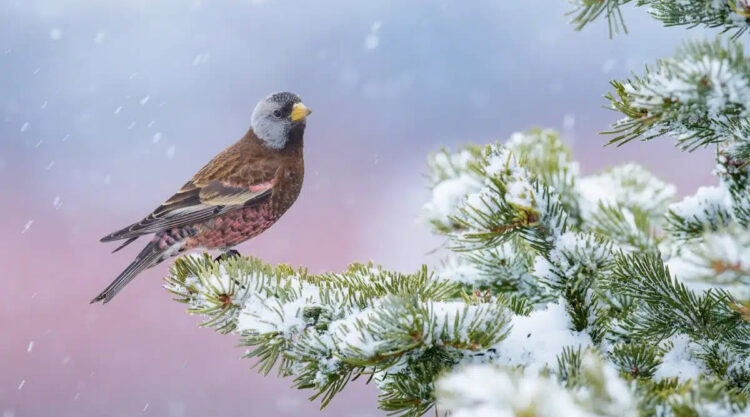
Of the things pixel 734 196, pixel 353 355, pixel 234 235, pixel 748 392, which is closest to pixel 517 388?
pixel 353 355

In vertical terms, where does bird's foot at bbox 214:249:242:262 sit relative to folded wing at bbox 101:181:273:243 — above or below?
below

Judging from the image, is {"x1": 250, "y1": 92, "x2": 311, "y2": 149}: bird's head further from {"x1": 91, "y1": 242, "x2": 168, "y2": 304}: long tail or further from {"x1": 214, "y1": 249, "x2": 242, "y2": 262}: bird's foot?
{"x1": 91, "y1": 242, "x2": 168, "y2": 304}: long tail

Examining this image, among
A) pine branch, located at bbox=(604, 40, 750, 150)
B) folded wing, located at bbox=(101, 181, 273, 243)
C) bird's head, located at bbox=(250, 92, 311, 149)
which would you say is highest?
bird's head, located at bbox=(250, 92, 311, 149)

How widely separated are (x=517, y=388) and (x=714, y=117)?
1.67ft

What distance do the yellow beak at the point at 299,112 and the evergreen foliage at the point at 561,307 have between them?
809 millimetres

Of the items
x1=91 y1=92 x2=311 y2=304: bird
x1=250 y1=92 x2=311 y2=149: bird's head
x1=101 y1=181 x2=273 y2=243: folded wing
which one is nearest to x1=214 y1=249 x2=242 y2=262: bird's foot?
x1=91 y1=92 x2=311 y2=304: bird

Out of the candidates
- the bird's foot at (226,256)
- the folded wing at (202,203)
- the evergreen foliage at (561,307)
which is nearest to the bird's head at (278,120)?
the folded wing at (202,203)

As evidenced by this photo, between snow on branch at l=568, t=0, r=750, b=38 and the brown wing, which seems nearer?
snow on branch at l=568, t=0, r=750, b=38

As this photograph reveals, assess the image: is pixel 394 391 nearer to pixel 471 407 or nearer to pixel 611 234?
pixel 471 407

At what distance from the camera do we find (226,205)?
1908mm

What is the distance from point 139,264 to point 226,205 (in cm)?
28

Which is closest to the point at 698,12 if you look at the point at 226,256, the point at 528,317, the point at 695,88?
the point at 695,88

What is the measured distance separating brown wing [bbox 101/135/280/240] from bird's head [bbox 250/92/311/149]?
0.27ft

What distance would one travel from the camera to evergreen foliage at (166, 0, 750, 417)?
667mm
